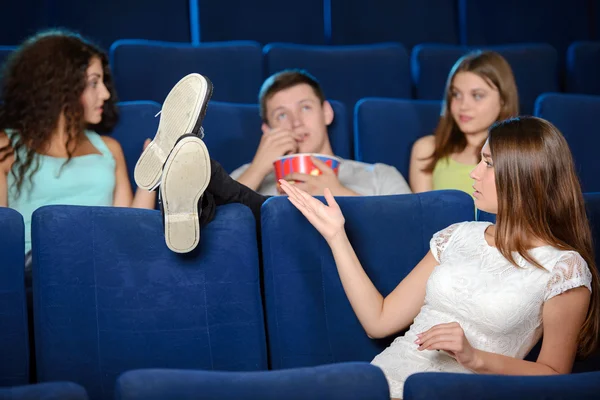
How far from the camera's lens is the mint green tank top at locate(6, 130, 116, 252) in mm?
1814

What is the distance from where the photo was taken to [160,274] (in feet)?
4.36

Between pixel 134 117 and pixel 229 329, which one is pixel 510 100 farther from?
pixel 229 329

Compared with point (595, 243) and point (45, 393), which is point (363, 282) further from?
point (45, 393)

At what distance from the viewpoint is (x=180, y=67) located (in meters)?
2.29

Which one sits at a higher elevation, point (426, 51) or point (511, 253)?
point (426, 51)

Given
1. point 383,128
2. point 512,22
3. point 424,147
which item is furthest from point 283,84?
point 512,22

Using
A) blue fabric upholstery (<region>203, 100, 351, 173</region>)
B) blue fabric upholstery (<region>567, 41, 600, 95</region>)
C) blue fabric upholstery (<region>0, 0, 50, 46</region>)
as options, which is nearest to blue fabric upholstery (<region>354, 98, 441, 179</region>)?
blue fabric upholstery (<region>203, 100, 351, 173</region>)

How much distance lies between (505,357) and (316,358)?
0.32m

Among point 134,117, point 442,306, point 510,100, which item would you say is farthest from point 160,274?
point 510,100

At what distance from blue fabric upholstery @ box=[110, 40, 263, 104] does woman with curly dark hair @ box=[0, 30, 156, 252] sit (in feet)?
0.84

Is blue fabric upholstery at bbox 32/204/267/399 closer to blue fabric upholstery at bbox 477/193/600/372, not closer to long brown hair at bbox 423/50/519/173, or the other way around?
blue fabric upholstery at bbox 477/193/600/372

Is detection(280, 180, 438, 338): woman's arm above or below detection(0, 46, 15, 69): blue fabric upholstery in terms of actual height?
below

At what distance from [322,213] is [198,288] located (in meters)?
0.23

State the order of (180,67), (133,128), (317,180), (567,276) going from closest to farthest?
(567,276) < (317,180) < (133,128) < (180,67)
